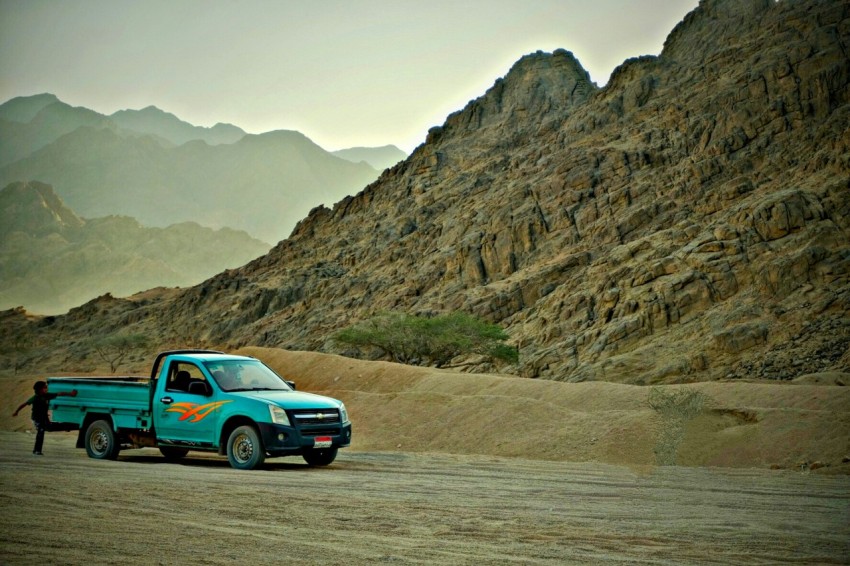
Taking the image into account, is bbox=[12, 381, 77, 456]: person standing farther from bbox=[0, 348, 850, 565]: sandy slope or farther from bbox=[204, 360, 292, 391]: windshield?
bbox=[204, 360, 292, 391]: windshield

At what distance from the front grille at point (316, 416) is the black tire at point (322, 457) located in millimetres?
693

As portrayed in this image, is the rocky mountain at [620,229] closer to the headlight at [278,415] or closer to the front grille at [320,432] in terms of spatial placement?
the front grille at [320,432]

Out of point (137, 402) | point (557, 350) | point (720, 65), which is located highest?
point (720, 65)

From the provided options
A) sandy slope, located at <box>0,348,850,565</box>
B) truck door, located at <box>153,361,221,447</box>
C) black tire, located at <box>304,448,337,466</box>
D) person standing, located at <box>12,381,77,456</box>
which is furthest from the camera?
person standing, located at <box>12,381,77,456</box>

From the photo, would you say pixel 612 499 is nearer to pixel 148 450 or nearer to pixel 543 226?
pixel 148 450

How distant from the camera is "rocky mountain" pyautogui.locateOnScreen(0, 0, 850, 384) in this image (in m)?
50.8

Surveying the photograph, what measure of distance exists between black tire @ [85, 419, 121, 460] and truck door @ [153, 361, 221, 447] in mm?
1183

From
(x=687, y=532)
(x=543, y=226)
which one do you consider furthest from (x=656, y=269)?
(x=687, y=532)

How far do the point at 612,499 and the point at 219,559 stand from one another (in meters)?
6.47

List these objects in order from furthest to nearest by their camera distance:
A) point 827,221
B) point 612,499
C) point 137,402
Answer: point 827,221
point 137,402
point 612,499

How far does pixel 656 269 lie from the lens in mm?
57406

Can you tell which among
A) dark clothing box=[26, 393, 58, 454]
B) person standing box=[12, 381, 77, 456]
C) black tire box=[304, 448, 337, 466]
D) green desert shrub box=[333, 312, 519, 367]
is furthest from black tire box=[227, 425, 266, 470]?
green desert shrub box=[333, 312, 519, 367]

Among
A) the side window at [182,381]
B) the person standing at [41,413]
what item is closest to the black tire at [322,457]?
the side window at [182,381]

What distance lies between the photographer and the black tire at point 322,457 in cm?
1562
